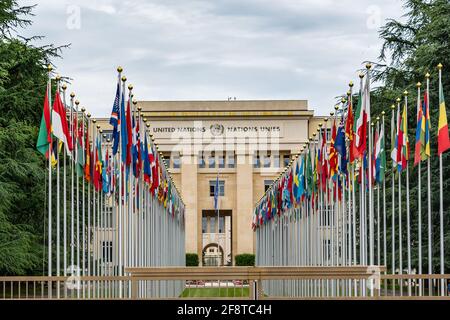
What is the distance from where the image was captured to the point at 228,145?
93.2 meters

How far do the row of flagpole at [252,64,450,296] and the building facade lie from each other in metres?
33.0

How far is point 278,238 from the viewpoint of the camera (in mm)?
55094

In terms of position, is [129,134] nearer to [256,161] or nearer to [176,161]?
[176,161]

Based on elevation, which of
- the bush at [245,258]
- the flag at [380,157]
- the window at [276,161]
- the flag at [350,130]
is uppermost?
the window at [276,161]

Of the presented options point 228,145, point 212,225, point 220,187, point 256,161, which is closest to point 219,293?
point 228,145

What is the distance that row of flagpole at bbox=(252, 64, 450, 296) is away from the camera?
1056 inches

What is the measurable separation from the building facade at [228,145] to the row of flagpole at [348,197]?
33.0 metres

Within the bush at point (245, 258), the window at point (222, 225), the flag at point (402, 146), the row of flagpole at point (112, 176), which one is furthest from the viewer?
the window at point (222, 225)

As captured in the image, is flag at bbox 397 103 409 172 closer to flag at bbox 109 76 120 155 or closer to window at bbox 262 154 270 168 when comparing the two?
flag at bbox 109 76 120 155

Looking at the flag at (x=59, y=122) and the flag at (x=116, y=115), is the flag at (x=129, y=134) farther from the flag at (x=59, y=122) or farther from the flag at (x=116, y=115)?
the flag at (x=59, y=122)

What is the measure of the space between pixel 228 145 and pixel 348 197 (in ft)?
202

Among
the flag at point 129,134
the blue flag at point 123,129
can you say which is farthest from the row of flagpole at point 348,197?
the blue flag at point 123,129

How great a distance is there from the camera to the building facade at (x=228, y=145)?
303ft
